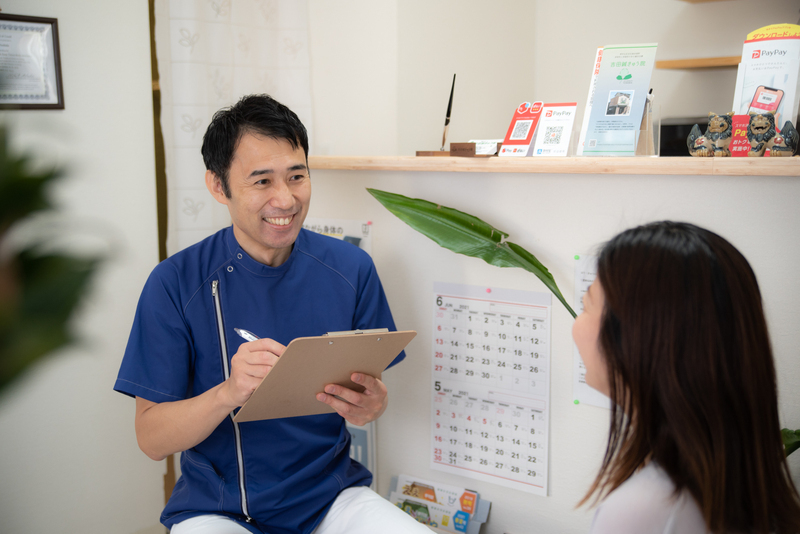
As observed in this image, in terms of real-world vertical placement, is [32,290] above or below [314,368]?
above

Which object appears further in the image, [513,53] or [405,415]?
[513,53]

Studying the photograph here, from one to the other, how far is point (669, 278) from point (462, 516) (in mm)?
1034

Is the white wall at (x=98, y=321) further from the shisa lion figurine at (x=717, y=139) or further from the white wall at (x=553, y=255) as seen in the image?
the shisa lion figurine at (x=717, y=139)

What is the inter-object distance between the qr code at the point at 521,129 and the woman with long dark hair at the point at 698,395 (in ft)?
2.28

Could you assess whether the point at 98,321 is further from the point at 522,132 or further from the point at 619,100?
the point at 619,100

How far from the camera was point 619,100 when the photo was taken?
1242 millimetres

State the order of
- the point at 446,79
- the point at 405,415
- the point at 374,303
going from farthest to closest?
the point at 446,79 < the point at 405,415 < the point at 374,303

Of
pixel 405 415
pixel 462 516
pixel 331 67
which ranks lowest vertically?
pixel 462 516

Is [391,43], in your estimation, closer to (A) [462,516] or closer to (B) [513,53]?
(B) [513,53]

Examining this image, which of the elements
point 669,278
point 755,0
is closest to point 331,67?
point 669,278

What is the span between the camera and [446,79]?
247cm

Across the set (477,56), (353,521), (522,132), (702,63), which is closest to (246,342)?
(353,521)

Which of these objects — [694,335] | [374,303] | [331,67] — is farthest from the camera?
[331,67]

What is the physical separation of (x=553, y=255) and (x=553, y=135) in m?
0.28
